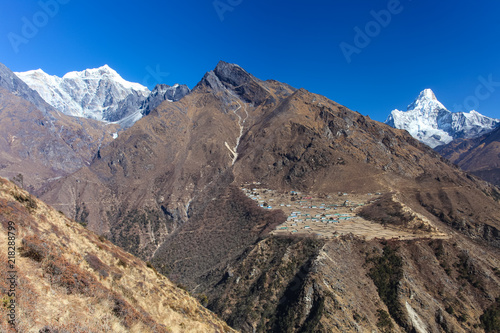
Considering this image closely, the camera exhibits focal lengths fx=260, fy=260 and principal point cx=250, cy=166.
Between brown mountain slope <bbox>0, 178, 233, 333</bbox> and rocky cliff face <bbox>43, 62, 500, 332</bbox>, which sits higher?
rocky cliff face <bbox>43, 62, 500, 332</bbox>

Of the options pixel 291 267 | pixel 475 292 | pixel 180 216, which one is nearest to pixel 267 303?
pixel 291 267

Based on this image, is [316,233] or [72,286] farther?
[316,233]

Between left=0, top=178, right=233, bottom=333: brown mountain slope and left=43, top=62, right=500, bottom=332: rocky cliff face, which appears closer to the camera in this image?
left=0, top=178, right=233, bottom=333: brown mountain slope

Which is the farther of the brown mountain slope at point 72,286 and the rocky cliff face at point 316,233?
the rocky cliff face at point 316,233

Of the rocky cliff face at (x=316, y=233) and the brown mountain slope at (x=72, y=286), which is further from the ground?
the rocky cliff face at (x=316, y=233)
